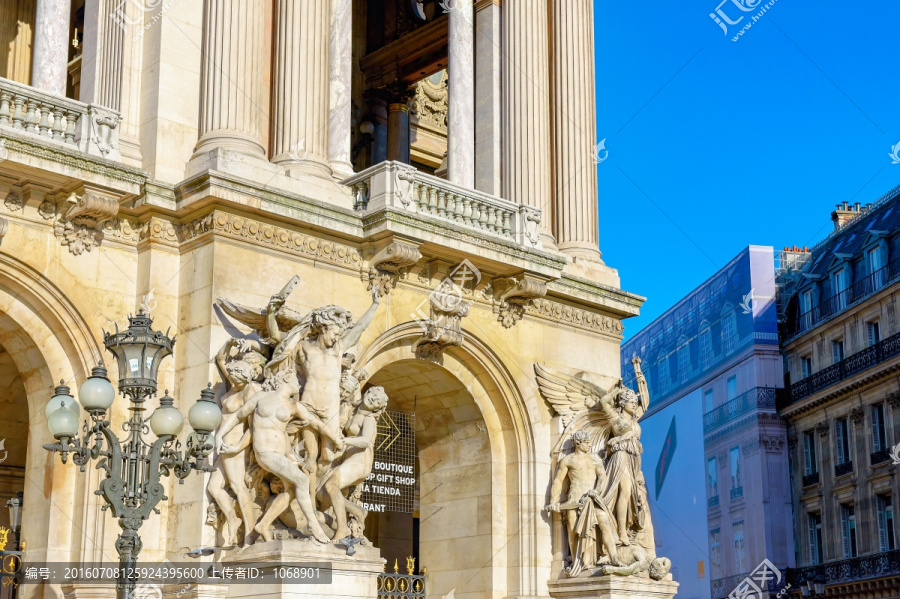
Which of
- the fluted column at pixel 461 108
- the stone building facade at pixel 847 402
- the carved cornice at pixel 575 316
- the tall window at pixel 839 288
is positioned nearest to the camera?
the carved cornice at pixel 575 316

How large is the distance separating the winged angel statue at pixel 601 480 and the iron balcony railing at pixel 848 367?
2748cm

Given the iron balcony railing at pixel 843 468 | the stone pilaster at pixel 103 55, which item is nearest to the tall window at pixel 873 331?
the iron balcony railing at pixel 843 468

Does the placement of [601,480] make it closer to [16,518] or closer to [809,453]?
[16,518]

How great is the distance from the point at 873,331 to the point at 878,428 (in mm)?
3772

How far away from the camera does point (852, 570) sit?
169 feet

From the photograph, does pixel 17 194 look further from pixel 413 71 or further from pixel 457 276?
pixel 413 71

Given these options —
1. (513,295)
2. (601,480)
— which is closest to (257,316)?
(513,295)

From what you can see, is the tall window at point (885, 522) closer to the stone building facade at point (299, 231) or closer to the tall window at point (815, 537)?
the tall window at point (815, 537)

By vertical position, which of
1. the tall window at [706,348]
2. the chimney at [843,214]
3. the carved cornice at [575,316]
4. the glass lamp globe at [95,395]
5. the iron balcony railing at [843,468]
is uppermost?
the chimney at [843,214]

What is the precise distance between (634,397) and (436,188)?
5.08 m

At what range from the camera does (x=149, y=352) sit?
15328 mm

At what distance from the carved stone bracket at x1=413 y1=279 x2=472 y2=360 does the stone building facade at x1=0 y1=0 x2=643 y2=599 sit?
0.08 metres

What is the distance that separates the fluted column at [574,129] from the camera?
87.3 feet

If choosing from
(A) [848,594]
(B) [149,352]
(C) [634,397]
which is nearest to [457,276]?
(C) [634,397]
